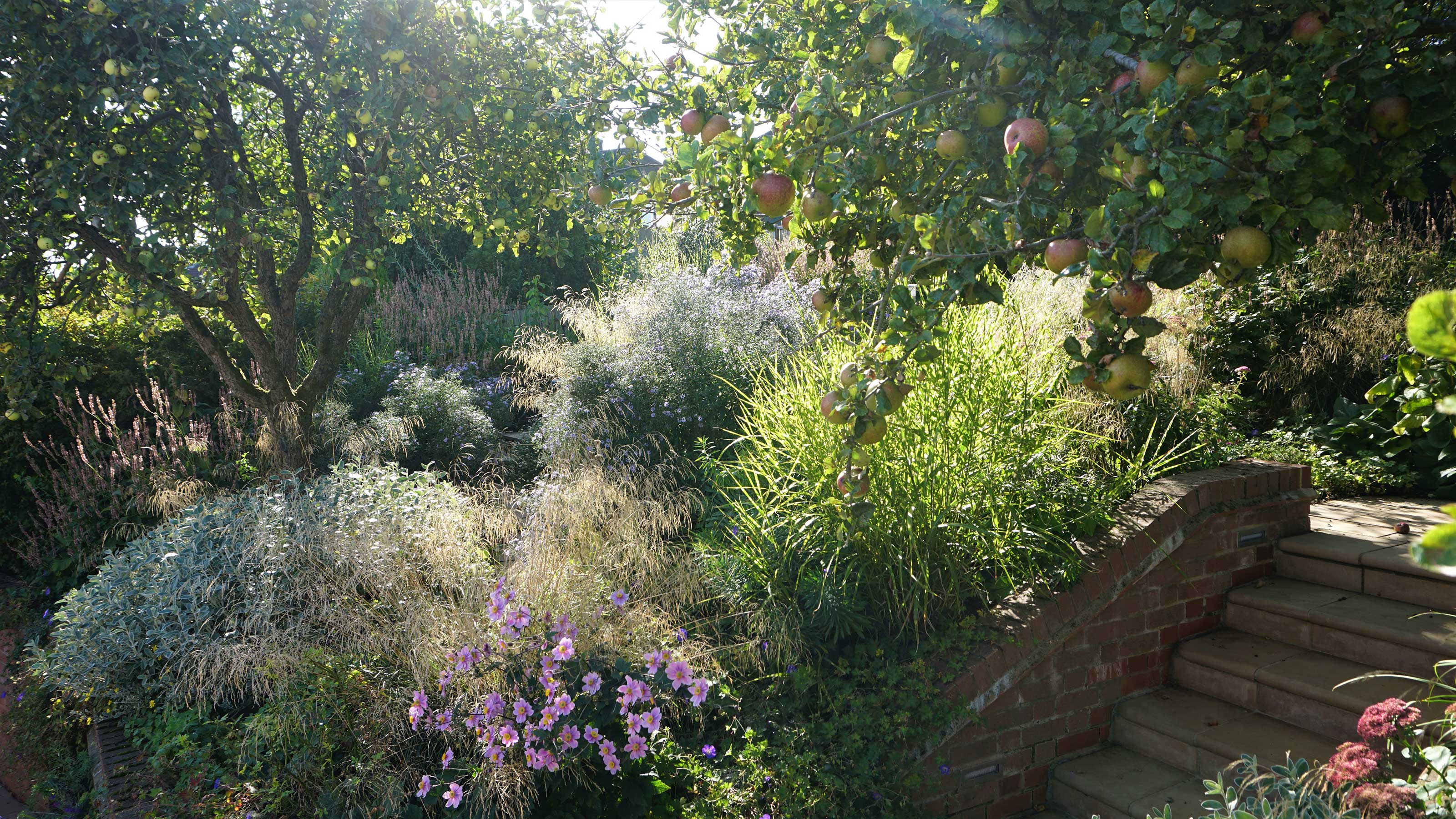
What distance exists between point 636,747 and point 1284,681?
241cm

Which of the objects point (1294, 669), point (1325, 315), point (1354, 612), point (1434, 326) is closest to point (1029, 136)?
point (1434, 326)

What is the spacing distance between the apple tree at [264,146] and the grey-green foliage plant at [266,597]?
1041mm

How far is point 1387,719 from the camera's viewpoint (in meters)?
2.08

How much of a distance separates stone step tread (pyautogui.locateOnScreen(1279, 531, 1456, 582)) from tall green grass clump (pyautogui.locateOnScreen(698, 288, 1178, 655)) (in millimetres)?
696

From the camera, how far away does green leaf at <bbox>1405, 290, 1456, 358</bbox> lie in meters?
0.76

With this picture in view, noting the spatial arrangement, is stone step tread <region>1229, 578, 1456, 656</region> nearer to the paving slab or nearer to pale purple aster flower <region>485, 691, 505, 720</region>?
the paving slab

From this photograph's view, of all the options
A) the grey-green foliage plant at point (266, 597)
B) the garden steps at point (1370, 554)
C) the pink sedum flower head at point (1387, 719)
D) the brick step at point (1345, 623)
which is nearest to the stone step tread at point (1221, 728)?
the brick step at point (1345, 623)

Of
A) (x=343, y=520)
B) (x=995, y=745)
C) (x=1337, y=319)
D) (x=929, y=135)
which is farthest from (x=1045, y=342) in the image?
(x=343, y=520)

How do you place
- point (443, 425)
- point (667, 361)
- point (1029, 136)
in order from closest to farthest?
1. point (1029, 136)
2. point (667, 361)
3. point (443, 425)

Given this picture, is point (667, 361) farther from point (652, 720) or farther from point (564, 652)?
point (652, 720)

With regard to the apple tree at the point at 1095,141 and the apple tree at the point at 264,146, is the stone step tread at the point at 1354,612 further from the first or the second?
the apple tree at the point at 264,146

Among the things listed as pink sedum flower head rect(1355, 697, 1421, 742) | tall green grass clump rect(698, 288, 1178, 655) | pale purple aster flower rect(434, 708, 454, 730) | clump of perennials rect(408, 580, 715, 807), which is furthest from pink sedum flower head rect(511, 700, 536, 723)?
pink sedum flower head rect(1355, 697, 1421, 742)

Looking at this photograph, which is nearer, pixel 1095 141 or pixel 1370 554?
pixel 1095 141

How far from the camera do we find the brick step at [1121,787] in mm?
2787
